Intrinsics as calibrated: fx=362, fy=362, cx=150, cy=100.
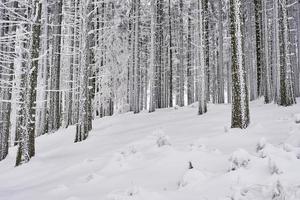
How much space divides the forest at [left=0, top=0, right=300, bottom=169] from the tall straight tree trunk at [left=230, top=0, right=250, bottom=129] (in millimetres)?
28

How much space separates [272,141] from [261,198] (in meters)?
3.32

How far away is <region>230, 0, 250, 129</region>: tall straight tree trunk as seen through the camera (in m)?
10.2

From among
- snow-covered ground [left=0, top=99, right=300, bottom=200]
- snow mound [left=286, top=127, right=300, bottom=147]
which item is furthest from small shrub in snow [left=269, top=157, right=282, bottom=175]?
snow mound [left=286, top=127, right=300, bottom=147]

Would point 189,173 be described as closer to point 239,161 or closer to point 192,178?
point 192,178

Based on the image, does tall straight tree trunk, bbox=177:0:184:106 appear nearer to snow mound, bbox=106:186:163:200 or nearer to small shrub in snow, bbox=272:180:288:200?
snow mound, bbox=106:186:163:200

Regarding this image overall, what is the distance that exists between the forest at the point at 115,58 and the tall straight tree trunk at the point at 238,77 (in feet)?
0.09

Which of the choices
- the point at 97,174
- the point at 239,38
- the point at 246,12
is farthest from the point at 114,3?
the point at 97,174

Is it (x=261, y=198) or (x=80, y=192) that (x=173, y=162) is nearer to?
(x=80, y=192)

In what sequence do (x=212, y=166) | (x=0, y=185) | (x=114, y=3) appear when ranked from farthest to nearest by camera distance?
1. (x=114, y=3)
2. (x=0, y=185)
3. (x=212, y=166)

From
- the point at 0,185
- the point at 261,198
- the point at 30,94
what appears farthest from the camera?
the point at 30,94

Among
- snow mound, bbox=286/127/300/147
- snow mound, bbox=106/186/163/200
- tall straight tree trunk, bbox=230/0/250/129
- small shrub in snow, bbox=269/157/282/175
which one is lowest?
snow mound, bbox=106/186/163/200

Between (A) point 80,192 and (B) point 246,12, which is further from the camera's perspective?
(B) point 246,12

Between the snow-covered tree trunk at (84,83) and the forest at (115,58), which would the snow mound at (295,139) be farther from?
the snow-covered tree trunk at (84,83)

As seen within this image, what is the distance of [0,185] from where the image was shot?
9.84 metres
